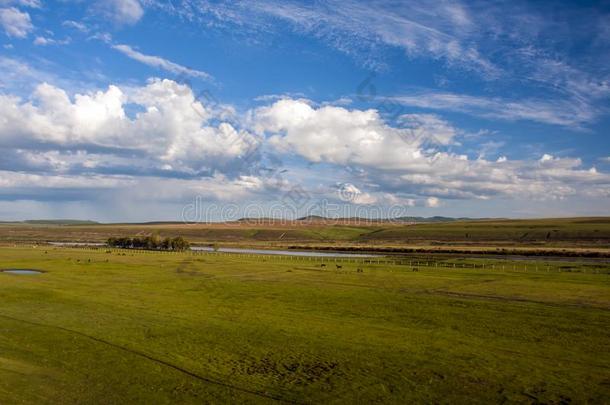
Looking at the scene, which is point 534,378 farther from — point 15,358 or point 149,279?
point 149,279

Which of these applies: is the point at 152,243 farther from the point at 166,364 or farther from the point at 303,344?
the point at 166,364

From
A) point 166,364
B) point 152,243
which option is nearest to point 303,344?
point 166,364

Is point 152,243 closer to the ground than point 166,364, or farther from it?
farther from it

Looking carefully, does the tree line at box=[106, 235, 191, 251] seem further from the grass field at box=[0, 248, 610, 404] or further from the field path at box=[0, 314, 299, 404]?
the field path at box=[0, 314, 299, 404]

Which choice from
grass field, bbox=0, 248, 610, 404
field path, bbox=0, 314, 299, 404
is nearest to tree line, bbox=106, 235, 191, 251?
grass field, bbox=0, 248, 610, 404

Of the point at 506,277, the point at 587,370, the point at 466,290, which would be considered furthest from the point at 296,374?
the point at 506,277

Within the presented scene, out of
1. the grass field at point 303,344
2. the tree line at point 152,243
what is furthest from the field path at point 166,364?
the tree line at point 152,243
